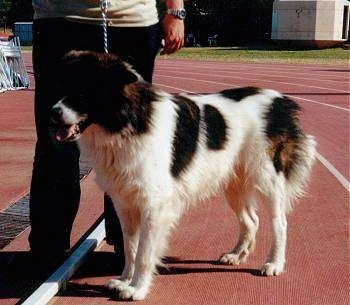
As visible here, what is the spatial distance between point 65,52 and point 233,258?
2.07 metres

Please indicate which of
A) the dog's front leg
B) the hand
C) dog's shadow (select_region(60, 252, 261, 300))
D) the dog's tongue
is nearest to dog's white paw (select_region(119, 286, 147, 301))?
the dog's front leg

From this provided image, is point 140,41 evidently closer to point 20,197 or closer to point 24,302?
point 24,302

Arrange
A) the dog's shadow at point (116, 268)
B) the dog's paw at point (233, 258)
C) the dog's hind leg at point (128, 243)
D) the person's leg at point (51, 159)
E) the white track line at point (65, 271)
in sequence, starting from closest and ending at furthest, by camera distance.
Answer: the white track line at point (65, 271) → the dog's hind leg at point (128, 243) → the person's leg at point (51, 159) → the dog's shadow at point (116, 268) → the dog's paw at point (233, 258)

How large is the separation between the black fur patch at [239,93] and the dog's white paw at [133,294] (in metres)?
1.58

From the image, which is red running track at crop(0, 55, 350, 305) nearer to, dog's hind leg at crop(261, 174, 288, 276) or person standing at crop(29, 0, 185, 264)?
dog's hind leg at crop(261, 174, 288, 276)

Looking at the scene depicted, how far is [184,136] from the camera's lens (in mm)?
4496

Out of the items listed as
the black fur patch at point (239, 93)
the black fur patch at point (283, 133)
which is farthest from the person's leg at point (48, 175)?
the black fur patch at point (283, 133)

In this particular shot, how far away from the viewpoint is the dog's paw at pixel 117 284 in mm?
4629

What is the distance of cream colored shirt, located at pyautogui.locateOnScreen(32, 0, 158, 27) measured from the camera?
4.63m

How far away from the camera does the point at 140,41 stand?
192 inches

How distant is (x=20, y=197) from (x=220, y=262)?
2.79 meters

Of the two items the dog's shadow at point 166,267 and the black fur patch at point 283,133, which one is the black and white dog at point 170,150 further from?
the dog's shadow at point 166,267

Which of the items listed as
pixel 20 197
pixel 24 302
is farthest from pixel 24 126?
pixel 24 302

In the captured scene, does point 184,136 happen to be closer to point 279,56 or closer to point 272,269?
point 272,269
